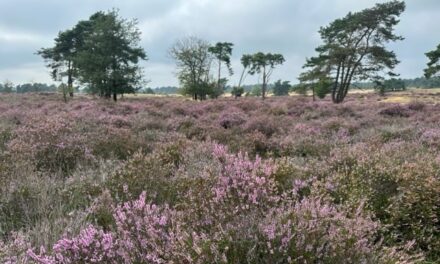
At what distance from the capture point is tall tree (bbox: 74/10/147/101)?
1614 inches

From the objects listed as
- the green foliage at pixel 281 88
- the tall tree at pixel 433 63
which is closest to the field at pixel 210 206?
the tall tree at pixel 433 63

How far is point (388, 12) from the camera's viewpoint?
109ft

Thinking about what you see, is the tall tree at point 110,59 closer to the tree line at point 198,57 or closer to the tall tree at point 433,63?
the tree line at point 198,57

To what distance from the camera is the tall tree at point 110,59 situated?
4100 centimetres

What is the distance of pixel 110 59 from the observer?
4122cm

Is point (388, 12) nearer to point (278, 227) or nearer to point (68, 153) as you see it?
point (68, 153)

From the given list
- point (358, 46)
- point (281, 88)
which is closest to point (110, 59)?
point (358, 46)

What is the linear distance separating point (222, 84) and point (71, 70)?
81.8 feet

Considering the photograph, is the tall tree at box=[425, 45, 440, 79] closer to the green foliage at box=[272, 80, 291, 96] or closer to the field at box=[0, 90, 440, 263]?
the field at box=[0, 90, 440, 263]

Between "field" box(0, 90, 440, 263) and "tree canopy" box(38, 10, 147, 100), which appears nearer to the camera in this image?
"field" box(0, 90, 440, 263)

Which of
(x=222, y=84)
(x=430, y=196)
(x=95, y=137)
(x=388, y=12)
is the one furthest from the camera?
(x=222, y=84)

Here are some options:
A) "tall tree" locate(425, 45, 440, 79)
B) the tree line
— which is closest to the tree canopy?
the tree line

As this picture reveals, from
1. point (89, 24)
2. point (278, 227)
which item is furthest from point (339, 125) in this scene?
point (89, 24)

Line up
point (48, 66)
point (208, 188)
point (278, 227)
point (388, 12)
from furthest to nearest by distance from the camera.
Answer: point (48, 66)
point (388, 12)
point (208, 188)
point (278, 227)
